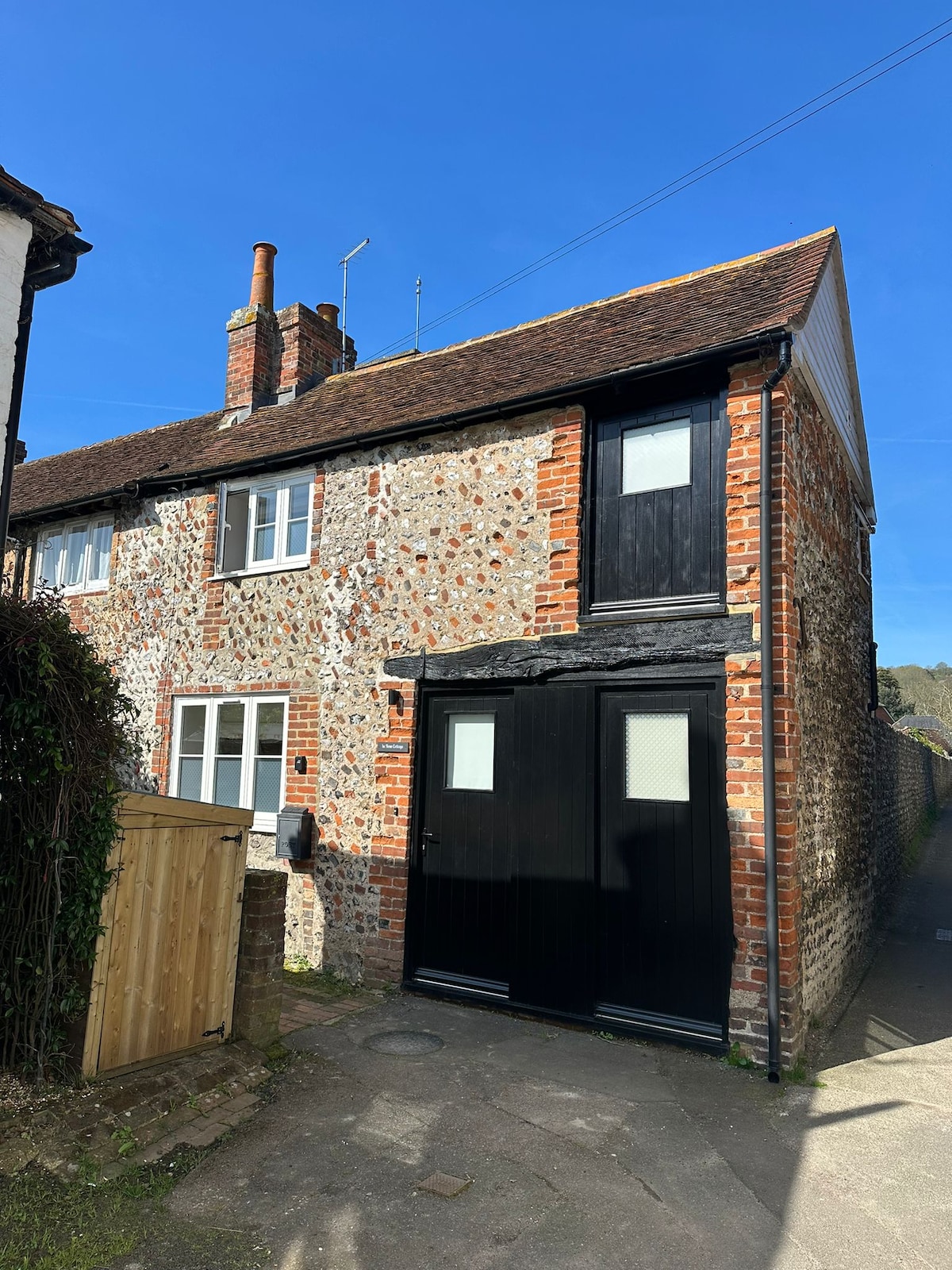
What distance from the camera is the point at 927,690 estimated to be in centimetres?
5003

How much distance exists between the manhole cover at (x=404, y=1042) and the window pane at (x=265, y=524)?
206 inches

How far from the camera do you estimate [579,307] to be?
9.94m

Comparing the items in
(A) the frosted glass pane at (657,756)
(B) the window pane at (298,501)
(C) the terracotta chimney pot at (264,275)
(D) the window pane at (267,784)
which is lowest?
(D) the window pane at (267,784)

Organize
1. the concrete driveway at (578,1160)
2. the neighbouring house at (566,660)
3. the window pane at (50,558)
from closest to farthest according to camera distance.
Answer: the concrete driveway at (578,1160)
the neighbouring house at (566,660)
the window pane at (50,558)

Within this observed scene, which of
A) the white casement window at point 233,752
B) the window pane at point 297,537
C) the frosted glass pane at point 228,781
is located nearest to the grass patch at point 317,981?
the white casement window at point 233,752

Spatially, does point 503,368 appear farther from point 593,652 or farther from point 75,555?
point 75,555

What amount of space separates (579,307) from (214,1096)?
28.4ft

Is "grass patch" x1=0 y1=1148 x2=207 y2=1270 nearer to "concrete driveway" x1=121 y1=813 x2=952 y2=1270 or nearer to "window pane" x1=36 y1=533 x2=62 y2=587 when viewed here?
"concrete driveway" x1=121 y1=813 x2=952 y2=1270

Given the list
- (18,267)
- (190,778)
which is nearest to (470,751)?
(190,778)

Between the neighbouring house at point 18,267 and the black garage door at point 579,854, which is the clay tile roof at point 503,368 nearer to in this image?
the black garage door at point 579,854

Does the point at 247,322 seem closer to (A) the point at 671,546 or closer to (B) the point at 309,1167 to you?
(A) the point at 671,546

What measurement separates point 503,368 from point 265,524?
3.20 metres

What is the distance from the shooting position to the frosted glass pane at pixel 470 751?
7652 millimetres

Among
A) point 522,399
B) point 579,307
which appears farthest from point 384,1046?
point 579,307
